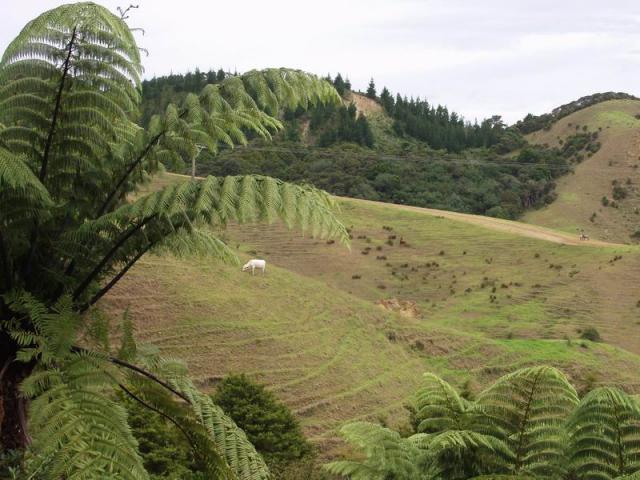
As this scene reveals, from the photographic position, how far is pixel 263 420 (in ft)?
43.8

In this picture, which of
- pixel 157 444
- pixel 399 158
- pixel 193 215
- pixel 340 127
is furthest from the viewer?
pixel 340 127

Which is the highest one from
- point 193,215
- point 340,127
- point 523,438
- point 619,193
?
point 340,127

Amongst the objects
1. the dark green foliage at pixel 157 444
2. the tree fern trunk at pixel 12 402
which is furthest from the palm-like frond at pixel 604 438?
the dark green foliage at pixel 157 444

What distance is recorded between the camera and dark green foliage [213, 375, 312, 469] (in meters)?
13.2

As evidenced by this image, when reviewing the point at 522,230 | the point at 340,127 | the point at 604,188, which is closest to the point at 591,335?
the point at 522,230

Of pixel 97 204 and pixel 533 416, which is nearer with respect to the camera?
pixel 97 204

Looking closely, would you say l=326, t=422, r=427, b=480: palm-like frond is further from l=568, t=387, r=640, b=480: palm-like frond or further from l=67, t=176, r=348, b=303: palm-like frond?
l=67, t=176, r=348, b=303: palm-like frond

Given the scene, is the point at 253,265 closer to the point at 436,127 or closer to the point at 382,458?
the point at 382,458

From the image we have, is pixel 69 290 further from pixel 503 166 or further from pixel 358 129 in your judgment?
pixel 358 129

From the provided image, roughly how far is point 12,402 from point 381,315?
68.5ft

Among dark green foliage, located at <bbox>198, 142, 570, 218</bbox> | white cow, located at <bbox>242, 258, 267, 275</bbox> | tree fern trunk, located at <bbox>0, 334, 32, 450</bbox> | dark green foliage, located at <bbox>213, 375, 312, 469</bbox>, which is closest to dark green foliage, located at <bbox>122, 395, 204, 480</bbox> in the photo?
dark green foliage, located at <bbox>213, 375, 312, 469</bbox>

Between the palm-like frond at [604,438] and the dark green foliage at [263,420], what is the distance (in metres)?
7.65

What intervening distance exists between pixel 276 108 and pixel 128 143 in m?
1.25

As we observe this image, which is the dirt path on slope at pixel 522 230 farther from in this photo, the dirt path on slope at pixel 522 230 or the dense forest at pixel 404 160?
the dense forest at pixel 404 160
